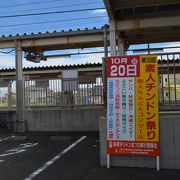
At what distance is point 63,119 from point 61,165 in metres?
7.76

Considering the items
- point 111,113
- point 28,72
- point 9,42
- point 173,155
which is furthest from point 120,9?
point 28,72

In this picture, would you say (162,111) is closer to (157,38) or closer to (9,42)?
(157,38)

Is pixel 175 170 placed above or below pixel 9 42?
below

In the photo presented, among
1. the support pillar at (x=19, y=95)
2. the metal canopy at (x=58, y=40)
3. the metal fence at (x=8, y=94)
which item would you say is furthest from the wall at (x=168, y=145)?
the metal fence at (x=8, y=94)

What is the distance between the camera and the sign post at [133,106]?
7289mm

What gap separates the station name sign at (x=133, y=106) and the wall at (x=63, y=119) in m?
7.65

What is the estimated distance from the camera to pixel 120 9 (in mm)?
11539

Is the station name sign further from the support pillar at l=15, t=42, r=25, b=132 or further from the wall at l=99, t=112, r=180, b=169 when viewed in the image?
the support pillar at l=15, t=42, r=25, b=132

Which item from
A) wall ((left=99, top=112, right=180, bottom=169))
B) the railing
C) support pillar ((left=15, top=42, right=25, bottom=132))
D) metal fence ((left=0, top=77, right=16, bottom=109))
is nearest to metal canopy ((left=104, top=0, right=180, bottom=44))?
the railing

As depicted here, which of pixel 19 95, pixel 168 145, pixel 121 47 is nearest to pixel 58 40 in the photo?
pixel 19 95

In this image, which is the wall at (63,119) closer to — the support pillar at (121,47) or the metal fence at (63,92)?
the metal fence at (63,92)

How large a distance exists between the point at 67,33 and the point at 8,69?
1653cm

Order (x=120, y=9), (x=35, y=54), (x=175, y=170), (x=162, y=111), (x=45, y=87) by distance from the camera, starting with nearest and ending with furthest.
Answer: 1. (x=175, y=170)
2. (x=162, y=111)
3. (x=120, y=9)
4. (x=45, y=87)
5. (x=35, y=54)

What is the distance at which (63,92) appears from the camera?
16062mm
